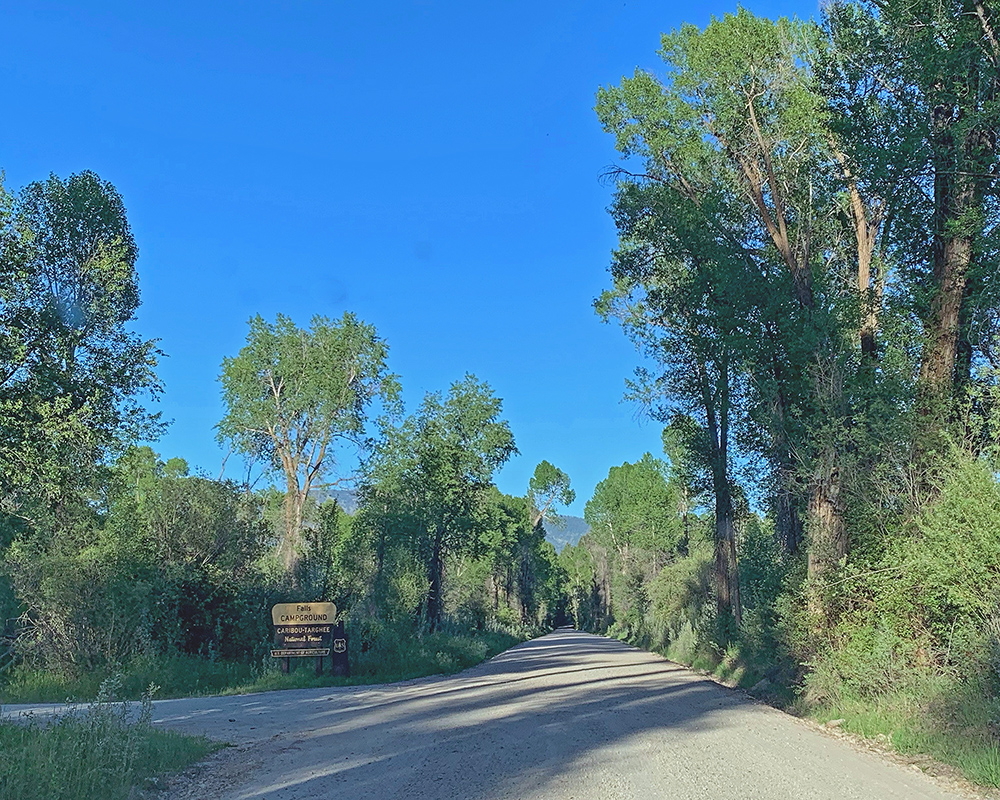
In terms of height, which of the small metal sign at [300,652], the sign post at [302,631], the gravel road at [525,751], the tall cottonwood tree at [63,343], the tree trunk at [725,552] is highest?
the tall cottonwood tree at [63,343]

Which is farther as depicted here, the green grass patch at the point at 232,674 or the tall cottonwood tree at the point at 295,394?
the tall cottonwood tree at the point at 295,394

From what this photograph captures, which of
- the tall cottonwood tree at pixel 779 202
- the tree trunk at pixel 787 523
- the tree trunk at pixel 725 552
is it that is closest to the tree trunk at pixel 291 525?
the tree trunk at pixel 725 552

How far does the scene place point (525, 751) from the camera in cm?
859

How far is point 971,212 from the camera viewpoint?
37.3 ft

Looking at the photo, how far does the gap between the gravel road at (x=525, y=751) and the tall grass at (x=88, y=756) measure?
0.37 m

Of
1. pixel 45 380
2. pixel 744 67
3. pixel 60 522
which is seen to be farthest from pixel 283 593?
pixel 744 67

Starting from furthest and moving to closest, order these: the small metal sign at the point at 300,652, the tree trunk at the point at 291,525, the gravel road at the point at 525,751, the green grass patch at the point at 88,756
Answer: the tree trunk at the point at 291,525, the small metal sign at the point at 300,652, the gravel road at the point at 525,751, the green grass patch at the point at 88,756

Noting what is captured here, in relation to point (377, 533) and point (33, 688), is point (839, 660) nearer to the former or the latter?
point (33, 688)

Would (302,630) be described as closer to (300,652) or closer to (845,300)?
(300,652)

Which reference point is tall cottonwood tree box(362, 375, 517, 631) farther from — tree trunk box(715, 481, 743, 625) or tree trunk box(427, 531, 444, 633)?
tree trunk box(715, 481, 743, 625)

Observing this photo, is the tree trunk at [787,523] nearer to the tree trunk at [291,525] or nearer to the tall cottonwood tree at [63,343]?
the tall cottonwood tree at [63,343]

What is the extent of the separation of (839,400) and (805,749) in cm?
705

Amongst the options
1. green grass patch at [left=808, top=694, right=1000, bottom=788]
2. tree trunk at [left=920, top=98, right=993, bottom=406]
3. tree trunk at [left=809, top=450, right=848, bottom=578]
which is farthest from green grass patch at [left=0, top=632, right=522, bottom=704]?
tree trunk at [left=920, top=98, right=993, bottom=406]

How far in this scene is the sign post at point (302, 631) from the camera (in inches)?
738
